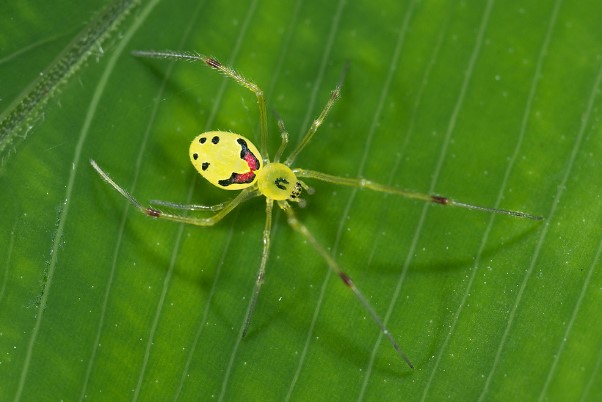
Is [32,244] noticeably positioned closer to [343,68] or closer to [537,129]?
[343,68]

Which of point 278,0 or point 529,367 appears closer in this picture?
point 529,367

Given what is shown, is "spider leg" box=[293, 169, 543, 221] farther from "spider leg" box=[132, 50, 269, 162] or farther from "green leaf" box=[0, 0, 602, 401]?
"spider leg" box=[132, 50, 269, 162]

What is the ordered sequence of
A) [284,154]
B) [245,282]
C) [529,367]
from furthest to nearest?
[284,154] → [245,282] → [529,367]

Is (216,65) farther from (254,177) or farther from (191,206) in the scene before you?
(191,206)

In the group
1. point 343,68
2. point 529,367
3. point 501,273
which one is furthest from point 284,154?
point 529,367

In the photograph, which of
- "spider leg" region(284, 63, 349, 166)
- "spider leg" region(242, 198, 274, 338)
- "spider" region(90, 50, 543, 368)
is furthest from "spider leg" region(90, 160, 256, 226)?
"spider leg" region(284, 63, 349, 166)

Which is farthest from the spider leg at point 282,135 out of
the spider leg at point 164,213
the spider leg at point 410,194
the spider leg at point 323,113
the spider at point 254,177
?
the spider leg at point 164,213
